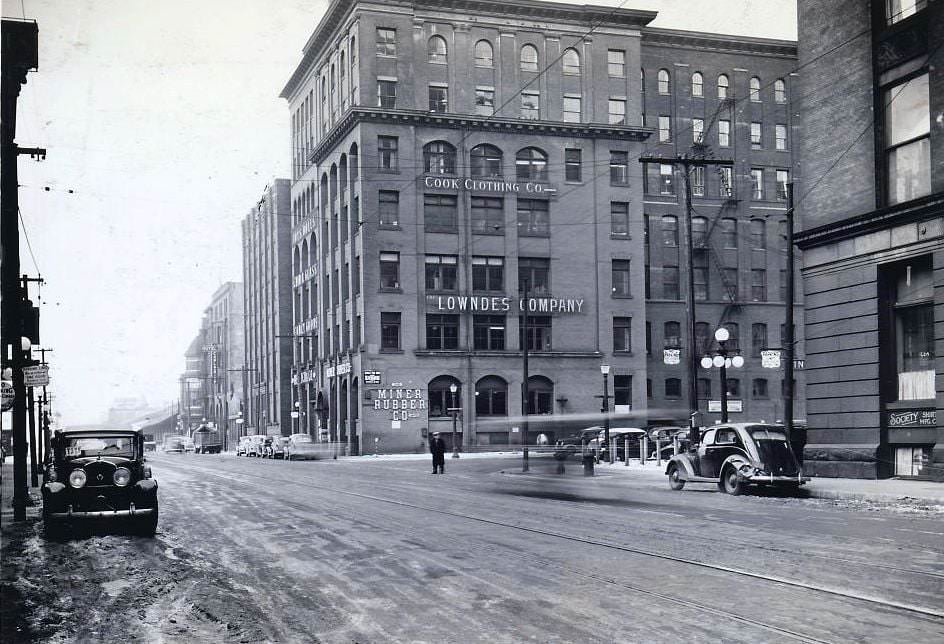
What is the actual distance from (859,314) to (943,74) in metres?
6.66

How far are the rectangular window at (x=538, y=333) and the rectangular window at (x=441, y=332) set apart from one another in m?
4.62

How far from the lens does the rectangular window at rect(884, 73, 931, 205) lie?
82.8ft

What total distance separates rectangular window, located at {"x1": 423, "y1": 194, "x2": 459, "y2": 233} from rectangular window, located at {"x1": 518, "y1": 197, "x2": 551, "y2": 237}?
4.61 m

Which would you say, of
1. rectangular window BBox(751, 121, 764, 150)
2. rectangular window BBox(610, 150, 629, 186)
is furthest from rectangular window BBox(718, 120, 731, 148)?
rectangular window BBox(610, 150, 629, 186)

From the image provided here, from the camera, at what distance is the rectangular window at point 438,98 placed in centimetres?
6494

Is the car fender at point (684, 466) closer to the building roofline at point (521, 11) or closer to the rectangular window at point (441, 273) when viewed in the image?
the rectangular window at point (441, 273)

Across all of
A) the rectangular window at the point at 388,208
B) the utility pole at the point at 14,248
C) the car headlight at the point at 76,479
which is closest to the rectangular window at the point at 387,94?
the rectangular window at the point at 388,208

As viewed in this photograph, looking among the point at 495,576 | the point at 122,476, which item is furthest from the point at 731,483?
the point at 495,576

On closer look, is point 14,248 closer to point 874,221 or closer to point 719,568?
point 719,568

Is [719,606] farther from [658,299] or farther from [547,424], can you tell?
[658,299]

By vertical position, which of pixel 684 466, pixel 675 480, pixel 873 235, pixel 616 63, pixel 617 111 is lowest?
pixel 675 480

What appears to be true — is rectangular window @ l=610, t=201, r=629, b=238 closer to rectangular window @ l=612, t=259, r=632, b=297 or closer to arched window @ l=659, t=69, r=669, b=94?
rectangular window @ l=612, t=259, r=632, b=297

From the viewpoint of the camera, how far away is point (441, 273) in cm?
6494

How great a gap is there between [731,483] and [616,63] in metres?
50.1
